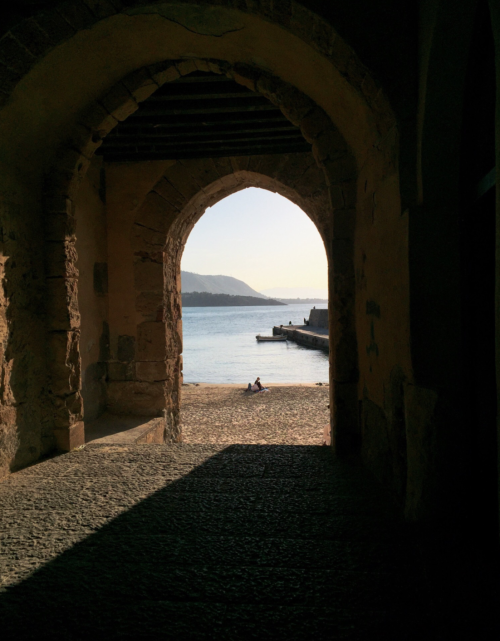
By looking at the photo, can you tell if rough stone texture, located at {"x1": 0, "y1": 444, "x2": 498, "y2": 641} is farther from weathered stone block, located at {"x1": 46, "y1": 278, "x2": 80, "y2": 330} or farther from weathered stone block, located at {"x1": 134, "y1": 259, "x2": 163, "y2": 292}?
weathered stone block, located at {"x1": 134, "y1": 259, "x2": 163, "y2": 292}

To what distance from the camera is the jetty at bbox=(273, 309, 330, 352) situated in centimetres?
2458

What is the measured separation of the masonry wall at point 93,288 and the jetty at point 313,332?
18.6 metres

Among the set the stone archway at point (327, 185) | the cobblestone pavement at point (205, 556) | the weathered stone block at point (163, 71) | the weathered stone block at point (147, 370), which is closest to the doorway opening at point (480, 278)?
the cobblestone pavement at point (205, 556)

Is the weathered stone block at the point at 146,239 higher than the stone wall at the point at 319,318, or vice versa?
the weathered stone block at the point at 146,239

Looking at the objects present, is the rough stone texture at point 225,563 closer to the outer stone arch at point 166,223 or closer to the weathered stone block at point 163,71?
the outer stone arch at point 166,223

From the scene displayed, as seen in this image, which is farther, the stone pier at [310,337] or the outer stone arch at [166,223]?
the stone pier at [310,337]

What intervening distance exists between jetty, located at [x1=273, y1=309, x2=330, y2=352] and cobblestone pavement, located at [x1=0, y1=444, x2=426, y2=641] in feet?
67.2

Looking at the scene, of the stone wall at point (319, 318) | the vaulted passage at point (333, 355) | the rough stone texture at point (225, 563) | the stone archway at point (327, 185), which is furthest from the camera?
the stone wall at point (319, 318)

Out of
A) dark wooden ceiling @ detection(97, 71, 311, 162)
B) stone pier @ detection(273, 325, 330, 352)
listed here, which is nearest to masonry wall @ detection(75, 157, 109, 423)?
dark wooden ceiling @ detection(97, 71, 311, 162)

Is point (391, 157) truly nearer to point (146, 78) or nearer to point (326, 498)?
point (326, 498)

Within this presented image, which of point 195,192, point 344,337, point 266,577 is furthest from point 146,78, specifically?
point 266,577

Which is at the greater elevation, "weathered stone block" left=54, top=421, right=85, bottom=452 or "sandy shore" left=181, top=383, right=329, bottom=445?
"weathered stone block" left=54, top=421, right=85, bottom=452

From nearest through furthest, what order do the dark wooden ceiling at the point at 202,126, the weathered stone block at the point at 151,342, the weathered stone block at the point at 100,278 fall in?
the dark wooden ceiling at the point at 202,126 → the weathered stone block at the point at 100,278 → the weathered stone block at the point at 151,342

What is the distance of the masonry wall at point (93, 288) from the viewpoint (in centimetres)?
424
